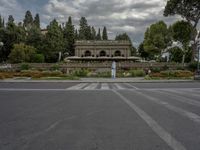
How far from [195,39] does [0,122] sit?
170 ft

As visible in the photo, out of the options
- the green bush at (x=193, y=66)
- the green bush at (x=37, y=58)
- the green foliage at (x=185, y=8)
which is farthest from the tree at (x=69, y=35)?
the green bush at (x=193, y=66)

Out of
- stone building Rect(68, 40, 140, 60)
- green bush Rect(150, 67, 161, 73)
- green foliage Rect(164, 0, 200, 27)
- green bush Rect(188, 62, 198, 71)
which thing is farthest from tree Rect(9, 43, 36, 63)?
green bush Rect(188, 62, 198, 71)

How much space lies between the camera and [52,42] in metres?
76.3

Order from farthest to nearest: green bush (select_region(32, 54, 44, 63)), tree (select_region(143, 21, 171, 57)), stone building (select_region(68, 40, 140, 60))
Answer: stone building (select_region(68, 40, 140, 60)) < tree (select_region(143, 21, 171, 57)) < green bush (select_region(32, 54, 44, 63))

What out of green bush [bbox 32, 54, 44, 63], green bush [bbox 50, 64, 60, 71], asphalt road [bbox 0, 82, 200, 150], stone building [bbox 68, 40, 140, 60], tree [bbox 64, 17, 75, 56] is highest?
tree [bbox 64, 17, 75, 56]

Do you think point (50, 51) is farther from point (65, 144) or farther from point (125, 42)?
point (65, 144)

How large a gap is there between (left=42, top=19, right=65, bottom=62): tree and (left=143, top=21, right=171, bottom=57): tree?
77.7ft

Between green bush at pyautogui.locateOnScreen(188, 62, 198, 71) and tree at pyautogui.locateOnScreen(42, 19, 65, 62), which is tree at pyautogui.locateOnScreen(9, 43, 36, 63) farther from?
green bush at pyautogui.locateOnScreen(188, 62, 198, 71)

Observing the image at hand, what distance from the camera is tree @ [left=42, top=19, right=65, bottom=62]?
76.5 metres

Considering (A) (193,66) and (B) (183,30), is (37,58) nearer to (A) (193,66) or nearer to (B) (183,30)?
(B) (183,30)

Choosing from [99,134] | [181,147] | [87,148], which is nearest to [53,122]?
[99,134]

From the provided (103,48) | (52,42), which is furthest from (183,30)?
(103,48)

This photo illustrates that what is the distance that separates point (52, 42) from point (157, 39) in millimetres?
27702

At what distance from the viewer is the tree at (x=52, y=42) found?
76.5m
